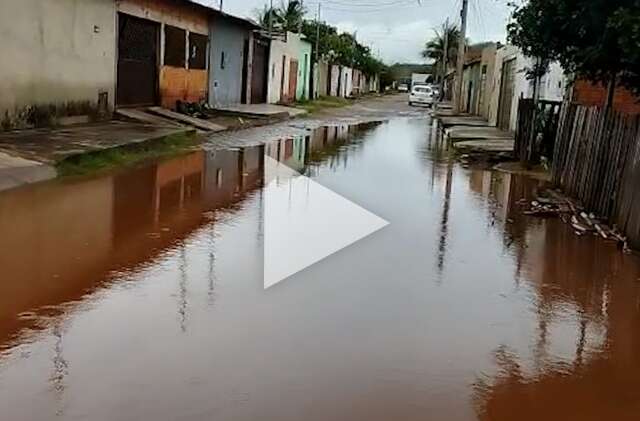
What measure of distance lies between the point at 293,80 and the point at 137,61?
80.7ft

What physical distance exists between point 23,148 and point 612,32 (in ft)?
30.9

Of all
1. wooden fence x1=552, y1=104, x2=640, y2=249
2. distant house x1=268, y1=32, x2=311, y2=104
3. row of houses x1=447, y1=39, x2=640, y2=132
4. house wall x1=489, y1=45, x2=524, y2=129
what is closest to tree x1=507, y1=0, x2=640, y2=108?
wooden fence x1=552, y1=104, x2=640, y2=249

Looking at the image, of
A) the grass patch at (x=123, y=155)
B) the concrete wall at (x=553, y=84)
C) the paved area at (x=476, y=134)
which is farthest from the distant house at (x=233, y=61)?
the concrete wall at (x=553, y=84)

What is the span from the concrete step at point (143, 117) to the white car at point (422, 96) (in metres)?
38.9

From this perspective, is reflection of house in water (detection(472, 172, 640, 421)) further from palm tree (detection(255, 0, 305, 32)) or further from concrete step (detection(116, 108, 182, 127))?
palm tree (detection(255, 0, 305, 32))

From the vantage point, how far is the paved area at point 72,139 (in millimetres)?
12766

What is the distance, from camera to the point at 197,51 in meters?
28.4

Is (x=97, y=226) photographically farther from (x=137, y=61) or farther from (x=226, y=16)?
(x=226, y=16)

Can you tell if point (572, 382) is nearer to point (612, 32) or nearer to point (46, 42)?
point (612, 32)

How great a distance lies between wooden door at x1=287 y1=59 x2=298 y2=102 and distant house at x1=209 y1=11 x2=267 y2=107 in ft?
22.7

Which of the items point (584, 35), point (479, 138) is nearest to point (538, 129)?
point (584, 35)

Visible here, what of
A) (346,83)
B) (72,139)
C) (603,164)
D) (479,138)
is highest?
(603,164)

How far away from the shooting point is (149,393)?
439 centimetres

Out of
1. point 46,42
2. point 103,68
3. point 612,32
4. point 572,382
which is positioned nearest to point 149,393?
point 572,382
